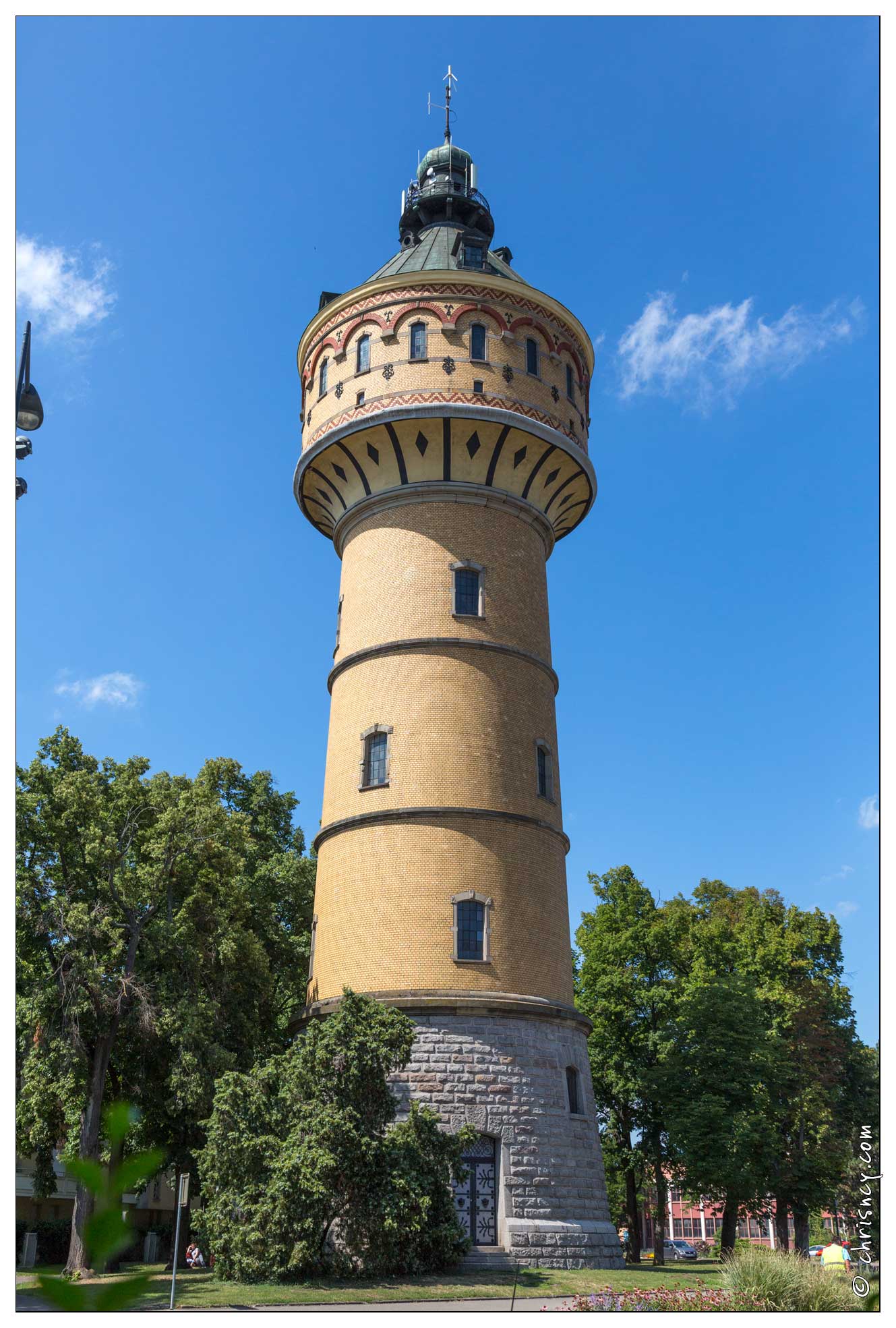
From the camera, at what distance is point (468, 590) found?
80.5 feet

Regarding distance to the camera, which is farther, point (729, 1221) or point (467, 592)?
point (729, 1221)

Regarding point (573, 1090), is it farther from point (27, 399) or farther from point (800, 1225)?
point (27, 399)

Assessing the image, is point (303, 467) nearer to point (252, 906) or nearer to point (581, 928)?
point (252, 906)

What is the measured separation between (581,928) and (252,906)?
1421cm

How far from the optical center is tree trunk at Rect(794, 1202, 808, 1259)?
101ft

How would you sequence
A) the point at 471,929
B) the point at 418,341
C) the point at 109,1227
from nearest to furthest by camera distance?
the point at 109,1227
the point at 471,929
the point at 418,341

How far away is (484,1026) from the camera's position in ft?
67.7

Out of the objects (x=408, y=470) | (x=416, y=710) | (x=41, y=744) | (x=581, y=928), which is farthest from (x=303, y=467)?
(x=581, y=928)

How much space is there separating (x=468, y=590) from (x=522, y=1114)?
10.7 m

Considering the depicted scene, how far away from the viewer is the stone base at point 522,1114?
19.5m

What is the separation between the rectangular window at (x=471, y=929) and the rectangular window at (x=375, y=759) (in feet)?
10.6

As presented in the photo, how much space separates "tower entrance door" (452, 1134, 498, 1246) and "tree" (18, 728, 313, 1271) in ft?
16.7

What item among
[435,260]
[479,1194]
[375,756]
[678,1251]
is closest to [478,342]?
[435,260]

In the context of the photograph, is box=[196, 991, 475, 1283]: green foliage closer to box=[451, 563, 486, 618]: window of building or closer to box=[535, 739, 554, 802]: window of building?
box=[535, 739, 554, 802]: window of building
